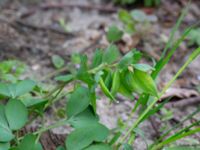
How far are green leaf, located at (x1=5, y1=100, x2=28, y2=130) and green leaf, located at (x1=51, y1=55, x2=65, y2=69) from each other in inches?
34.3

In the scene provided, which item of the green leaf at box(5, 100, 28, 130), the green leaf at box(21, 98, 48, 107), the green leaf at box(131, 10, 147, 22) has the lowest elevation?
the green leaf at box(131, 10, 147, 22)

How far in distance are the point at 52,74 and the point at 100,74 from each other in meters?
0.89

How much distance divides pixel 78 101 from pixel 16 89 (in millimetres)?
230

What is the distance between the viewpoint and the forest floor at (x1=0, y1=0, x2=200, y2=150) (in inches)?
77.0

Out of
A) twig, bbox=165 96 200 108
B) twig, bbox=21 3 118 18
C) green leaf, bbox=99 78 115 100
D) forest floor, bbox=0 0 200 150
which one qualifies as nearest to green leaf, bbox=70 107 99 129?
green leaf, bbox=99 78 115 100

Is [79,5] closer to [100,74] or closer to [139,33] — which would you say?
[139,33]

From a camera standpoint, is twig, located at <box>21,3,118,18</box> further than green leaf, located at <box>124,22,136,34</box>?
Yes

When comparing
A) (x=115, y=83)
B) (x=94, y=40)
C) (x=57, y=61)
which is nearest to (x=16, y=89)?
(x=115, y=83)

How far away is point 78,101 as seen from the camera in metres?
1.35

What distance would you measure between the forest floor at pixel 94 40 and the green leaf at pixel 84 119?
39 centimetres

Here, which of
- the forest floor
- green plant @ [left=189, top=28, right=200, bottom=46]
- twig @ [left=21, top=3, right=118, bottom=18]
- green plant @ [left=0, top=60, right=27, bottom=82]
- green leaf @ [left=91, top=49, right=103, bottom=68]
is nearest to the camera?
green leaf @ [left=91, top=49, right=103, bottom=68]

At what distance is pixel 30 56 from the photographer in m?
2.35

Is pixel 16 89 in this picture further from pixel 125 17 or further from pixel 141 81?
pixel 125 17

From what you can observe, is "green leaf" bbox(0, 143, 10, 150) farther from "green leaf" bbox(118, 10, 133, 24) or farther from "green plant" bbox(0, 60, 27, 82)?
"green leaf" bbox(118, 10, 133, 24)
